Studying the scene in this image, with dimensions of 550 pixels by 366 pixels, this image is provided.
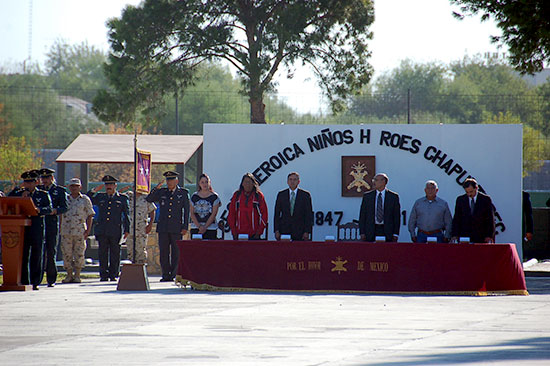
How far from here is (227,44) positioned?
3400 cm

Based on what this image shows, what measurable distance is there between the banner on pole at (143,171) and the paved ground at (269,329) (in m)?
1.99

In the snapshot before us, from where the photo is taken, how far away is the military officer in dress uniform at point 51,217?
1661 cm

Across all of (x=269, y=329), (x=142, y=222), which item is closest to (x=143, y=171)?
(x=142, y=222)

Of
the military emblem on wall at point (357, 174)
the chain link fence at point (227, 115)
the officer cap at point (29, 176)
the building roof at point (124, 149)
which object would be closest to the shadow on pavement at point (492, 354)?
the officer cap at point (29, 176)

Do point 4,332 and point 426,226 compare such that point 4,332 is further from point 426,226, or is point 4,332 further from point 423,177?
point 423,177

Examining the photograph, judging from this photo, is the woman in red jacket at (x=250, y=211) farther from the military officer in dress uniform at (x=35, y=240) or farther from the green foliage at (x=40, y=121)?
the green foliage at (x=40, y=121)

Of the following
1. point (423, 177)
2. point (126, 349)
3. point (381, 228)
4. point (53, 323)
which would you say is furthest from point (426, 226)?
point (126, 349)

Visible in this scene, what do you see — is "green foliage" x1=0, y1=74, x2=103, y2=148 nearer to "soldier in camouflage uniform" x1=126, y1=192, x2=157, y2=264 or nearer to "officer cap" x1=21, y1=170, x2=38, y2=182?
"soldier in camouflage uniform" x1=126, y1=192, x2=157, y2=264

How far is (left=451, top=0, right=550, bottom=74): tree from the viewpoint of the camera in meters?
18.4

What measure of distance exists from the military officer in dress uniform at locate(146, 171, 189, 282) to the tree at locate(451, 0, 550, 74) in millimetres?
6358

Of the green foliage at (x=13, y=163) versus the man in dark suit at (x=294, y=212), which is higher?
the green foliage at (x=13, y=163)

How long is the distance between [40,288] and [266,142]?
5.99 metres

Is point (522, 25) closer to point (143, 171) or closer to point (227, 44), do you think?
point (143, 171)

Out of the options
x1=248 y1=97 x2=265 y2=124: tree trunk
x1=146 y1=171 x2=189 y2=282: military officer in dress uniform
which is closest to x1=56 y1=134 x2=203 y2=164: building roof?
x1=146 y1=171 x2=189 y2=282: military officer in dress uniform
